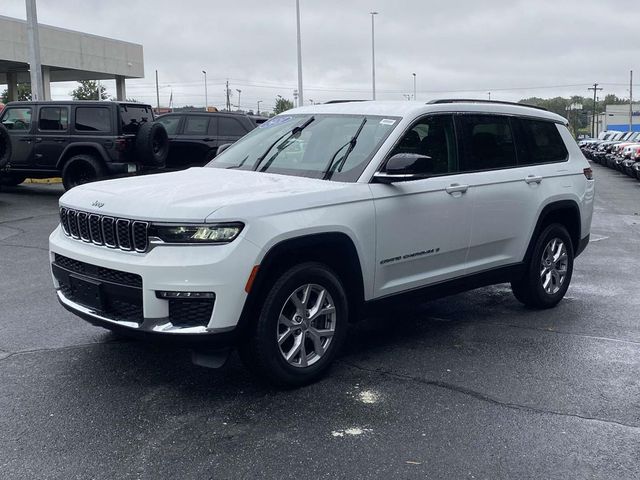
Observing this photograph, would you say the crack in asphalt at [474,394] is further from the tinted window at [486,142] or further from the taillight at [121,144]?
the taillight at [121,144]

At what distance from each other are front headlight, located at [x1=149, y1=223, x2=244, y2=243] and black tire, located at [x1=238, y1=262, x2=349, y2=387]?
1.54 ft

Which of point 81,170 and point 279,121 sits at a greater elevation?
point 279,121

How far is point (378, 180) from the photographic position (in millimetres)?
5043

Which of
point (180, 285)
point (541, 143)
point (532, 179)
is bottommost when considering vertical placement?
point (180, 285)

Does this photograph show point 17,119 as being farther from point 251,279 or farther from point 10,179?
point 251,279

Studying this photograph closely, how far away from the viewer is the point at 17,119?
15297 mm

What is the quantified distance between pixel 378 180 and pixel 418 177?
0.42m

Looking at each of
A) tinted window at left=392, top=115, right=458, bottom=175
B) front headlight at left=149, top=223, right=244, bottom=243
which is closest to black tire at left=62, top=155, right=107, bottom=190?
tinted window at left=392, top=115, right=458, bottom=175

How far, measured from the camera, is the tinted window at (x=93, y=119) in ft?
47.8

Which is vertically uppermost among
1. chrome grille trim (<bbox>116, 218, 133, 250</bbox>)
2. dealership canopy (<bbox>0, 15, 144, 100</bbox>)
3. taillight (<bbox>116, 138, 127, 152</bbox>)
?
dealership canopy (<bbox>0, 15, 144, 100</bbox>)

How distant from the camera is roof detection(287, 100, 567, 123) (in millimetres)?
5504

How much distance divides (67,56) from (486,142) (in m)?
35.6

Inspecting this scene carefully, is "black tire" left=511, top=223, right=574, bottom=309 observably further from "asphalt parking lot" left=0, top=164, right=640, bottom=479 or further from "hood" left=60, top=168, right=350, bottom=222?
"hood" left=60, top=168, right=350, bottom=222

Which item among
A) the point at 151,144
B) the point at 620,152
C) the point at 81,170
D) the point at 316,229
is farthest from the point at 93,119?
the point at 620,152
